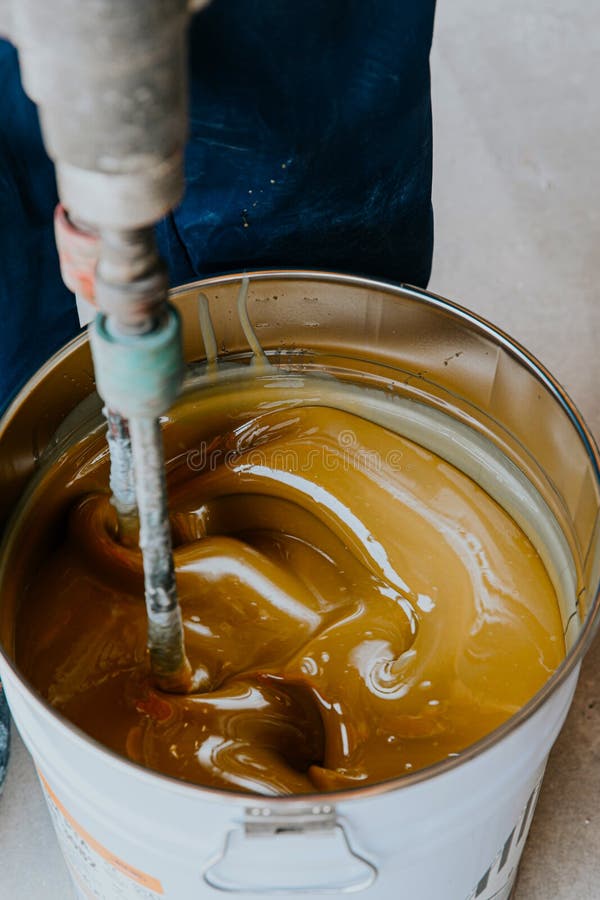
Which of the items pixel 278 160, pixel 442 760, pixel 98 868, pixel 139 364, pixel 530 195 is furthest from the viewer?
pixel 530 195

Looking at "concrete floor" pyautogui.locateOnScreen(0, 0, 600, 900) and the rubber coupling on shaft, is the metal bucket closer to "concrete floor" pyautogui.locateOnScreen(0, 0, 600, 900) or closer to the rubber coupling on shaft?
the rubber coupling on shaft

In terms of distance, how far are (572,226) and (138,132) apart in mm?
1486

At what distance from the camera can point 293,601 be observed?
1.07 meters

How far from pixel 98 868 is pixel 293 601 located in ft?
1.00

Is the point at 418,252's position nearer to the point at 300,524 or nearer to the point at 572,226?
the point at 300,524

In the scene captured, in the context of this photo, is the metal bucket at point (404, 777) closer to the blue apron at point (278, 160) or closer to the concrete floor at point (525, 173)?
the blue apron at point (278, 160)

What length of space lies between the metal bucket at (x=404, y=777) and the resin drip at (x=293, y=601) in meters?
0.04

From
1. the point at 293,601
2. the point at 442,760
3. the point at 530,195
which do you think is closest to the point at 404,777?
the point at 442,760

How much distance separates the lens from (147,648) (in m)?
1.00

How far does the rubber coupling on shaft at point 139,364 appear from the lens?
2.09 feet

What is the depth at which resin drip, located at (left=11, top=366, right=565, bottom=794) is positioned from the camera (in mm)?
965

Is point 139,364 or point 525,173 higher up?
point 139,364

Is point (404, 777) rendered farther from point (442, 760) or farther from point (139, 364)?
point (139, 364)

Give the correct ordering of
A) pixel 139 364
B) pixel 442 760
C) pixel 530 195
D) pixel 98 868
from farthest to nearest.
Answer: pixel 530 195
pixel 98 868
pixel 442 760
pixel 139 364
